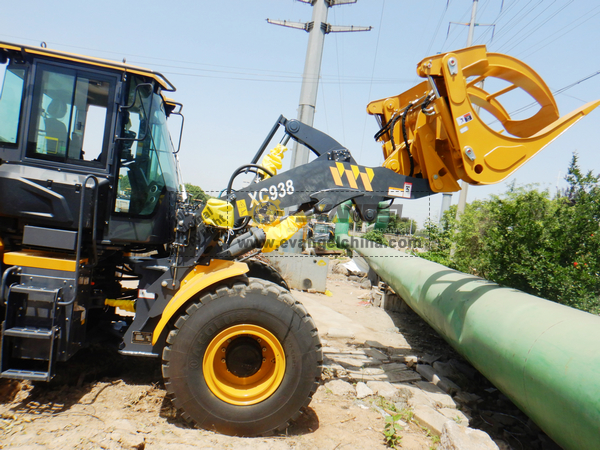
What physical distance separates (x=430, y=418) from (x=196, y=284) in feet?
8.43

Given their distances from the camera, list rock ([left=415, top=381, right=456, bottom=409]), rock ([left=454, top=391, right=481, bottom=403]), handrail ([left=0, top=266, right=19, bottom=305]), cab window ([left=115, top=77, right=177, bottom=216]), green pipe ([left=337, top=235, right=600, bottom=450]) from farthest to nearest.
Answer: rock ([left=454, top=391, right=481, bottom=403])
rock ([left=415, top=381, right=456, bottom=409])
cab window ([left=115, top=77, right=177, bottom=216])
handrail ([left=0, top=266, right=19, bottom=305])
green pipe ([left=337, top=235, right=600, bottom=450])

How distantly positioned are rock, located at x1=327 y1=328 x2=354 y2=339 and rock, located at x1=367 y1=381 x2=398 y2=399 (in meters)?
1.97

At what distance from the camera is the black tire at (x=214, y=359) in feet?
10.3

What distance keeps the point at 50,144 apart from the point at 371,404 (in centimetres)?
393

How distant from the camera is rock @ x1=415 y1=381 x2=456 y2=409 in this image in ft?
14.0

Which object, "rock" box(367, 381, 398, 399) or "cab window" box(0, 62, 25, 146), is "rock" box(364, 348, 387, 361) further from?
"cab window" box(0, 62, 25, 146)

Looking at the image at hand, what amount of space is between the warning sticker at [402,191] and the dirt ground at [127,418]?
2170 mm

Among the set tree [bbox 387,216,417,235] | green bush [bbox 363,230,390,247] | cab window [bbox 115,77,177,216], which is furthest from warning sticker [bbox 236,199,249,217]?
green bush [bbox 363,230,390,247]

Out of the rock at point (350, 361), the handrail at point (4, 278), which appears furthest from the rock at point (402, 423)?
the handrail at point (4, 278)

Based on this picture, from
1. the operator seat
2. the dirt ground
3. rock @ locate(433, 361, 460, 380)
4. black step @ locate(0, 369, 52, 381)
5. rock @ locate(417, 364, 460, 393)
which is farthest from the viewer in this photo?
rock @ locate(433, 361, 460, 380)

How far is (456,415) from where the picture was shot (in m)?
4.02

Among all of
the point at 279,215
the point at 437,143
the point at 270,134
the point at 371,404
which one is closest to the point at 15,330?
the point at 279,215

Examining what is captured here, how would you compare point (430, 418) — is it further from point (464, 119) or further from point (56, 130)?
point (56, 130)

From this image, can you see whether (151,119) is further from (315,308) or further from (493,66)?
(315,308)
